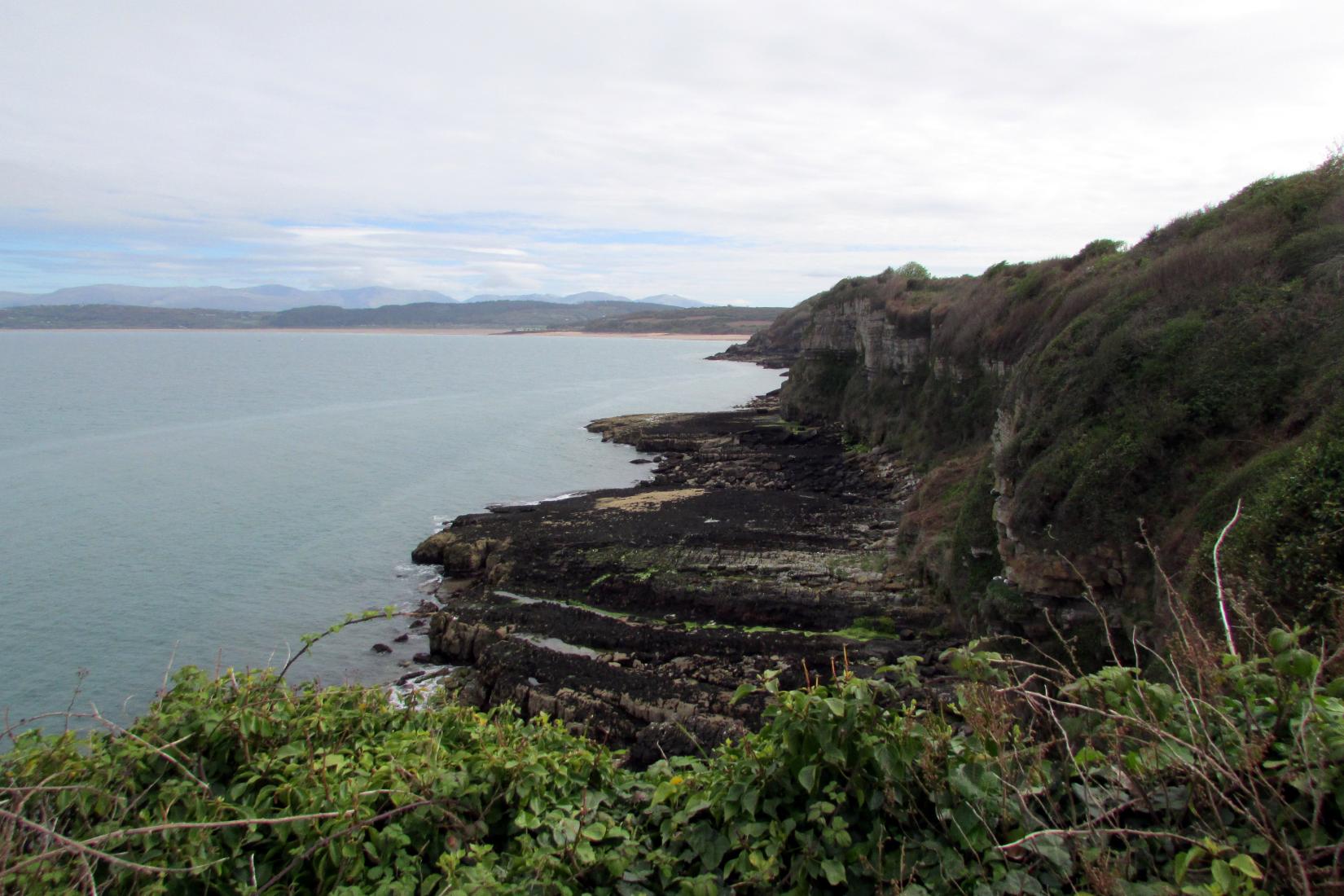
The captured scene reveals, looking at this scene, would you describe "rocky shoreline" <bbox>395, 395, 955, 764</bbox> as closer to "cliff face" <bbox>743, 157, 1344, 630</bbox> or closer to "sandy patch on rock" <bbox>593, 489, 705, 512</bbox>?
"sandy patch on rock" <bbox>593, 489, 705, 512</bbox>

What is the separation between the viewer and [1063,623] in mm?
16234

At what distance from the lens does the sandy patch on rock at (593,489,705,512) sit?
36.7 meters

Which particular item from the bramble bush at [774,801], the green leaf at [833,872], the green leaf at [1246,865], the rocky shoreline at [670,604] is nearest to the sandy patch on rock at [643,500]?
the rocky shoreline at [670,604]

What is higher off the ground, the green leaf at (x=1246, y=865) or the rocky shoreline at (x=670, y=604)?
the green leaf at (x=1246, y=865)

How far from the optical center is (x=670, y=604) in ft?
80.6

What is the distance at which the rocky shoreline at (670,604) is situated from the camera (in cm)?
1859

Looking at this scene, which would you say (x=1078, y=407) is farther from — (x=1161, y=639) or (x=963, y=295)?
(x=963, y=295)

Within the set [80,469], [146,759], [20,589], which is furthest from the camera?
[80,469]

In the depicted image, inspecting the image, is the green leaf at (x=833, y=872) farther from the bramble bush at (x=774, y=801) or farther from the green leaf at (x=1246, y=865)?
the green leaf at (x=1246, y=865)

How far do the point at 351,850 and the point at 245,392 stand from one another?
102309 mm

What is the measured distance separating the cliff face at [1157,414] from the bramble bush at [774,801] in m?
4.63

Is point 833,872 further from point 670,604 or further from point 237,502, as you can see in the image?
point 237,502

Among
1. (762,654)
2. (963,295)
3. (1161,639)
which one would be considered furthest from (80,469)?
(1161,639)

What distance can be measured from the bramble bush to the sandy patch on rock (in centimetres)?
3050
